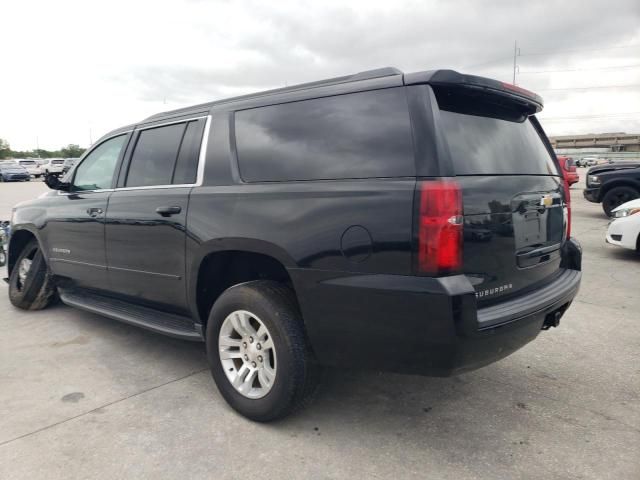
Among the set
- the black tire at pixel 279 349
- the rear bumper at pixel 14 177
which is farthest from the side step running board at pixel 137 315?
the rear bumper at pixel 14 177

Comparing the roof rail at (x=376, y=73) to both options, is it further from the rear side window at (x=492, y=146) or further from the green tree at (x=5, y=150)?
the green tree at (x=5, y=150)

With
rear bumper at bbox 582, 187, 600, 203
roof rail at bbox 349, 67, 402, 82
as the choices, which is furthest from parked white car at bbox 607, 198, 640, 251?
roof rail at bbox 349, 67, 402, 82

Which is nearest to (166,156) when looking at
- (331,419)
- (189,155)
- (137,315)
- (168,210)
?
(189,155)

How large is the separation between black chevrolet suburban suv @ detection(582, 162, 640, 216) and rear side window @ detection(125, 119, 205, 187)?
431 inches

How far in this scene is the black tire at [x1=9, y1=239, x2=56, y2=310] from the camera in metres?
5.05

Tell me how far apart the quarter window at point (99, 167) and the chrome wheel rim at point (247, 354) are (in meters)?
1.89

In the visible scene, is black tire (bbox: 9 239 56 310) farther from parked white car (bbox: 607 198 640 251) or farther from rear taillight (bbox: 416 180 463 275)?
parked white car (bbox: 607 198 640 251)

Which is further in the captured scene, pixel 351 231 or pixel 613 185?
pixel 613 185

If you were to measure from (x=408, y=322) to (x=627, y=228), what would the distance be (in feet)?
21.6

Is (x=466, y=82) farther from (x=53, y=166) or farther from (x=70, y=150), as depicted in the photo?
(x=70, y=150)

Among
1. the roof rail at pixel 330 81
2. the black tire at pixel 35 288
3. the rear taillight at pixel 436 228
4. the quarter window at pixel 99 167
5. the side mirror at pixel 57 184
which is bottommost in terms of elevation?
the black tire at pixel 35 288

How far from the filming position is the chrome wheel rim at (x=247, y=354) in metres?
2.85

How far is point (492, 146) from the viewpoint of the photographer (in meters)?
2.71

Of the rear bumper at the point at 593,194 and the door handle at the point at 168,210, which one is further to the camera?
the rear bumper at the point at 593,194
